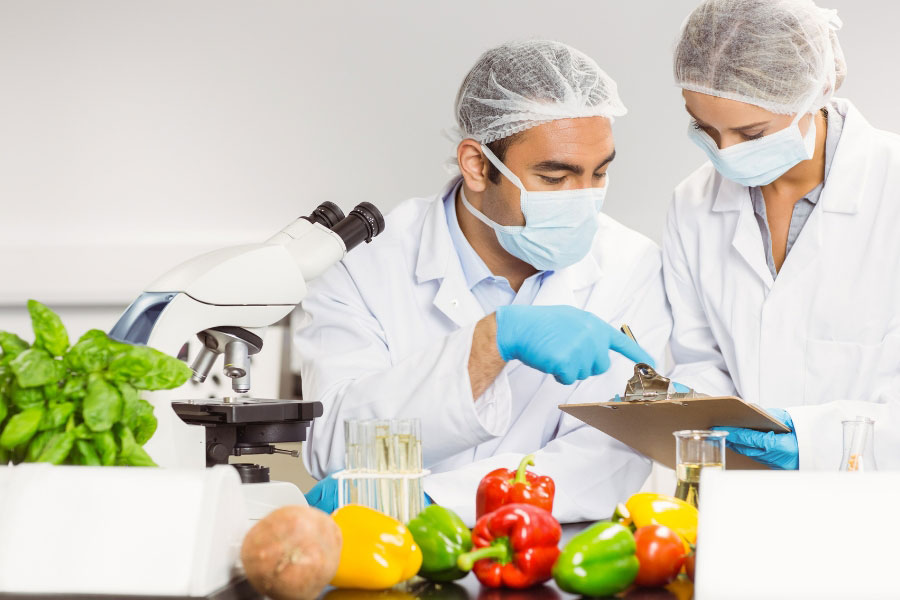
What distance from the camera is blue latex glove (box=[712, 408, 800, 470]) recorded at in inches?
69.4

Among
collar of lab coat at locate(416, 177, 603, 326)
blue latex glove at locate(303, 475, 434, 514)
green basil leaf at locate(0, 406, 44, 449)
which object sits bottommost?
blue latex glove at locate(303, 475, 434, 514)

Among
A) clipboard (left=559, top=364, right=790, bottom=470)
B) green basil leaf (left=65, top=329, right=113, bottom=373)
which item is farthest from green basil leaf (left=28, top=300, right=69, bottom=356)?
clipboard (left=559, top=364, right=790, bottom=470)

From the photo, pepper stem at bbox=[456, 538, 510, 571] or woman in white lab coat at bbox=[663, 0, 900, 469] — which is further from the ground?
woman in white lab coat at bbox=[663, 0, 900, 469]

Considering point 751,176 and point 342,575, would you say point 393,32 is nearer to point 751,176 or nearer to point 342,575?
point 751,176

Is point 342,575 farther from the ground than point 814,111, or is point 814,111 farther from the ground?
point 814,111

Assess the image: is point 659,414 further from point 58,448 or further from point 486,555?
point 58,448

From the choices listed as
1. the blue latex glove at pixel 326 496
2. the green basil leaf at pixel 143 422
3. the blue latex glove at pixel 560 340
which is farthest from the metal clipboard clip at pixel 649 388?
the green basil leaf at pixel 143 422

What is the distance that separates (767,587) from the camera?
0.90m

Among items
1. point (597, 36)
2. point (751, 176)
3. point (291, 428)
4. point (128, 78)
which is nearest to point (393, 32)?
point (597, 36)

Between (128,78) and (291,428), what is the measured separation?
2644 mm

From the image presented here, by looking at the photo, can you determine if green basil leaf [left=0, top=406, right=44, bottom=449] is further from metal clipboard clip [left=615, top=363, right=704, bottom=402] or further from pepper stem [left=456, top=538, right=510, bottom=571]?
metal clipboard clip [left=615, top=363, right=704, bottom=402]

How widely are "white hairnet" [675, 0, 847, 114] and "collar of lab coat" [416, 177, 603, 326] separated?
0.51 meters

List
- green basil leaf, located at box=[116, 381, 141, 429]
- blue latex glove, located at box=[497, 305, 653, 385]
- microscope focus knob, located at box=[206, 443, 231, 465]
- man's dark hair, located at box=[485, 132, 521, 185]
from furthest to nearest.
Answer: man's dark hair, located at box=[485, 132, 521, 185], blue latex glove, located at box=[497, 305, 653, 385], microscope focus knob, located at box=[206, 443, 231, 465], green basil leaf, located at box=[116, 381, 141, 429]

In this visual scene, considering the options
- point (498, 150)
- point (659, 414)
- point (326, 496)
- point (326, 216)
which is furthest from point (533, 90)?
point (326, 496)
